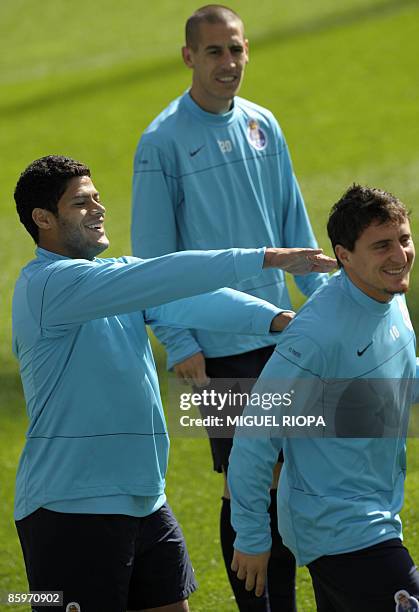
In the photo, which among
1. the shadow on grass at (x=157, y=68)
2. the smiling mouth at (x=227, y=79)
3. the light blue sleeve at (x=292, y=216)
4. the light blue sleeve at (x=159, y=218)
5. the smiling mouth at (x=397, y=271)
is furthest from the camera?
the shadow on grass at (x=157, y=68)

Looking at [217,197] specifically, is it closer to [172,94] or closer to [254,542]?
[254,542]

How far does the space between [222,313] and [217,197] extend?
125 centimetres

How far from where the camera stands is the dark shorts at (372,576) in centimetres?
399

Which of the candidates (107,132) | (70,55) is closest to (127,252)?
(107,132)

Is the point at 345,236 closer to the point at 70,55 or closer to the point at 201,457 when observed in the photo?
the point at 201,457

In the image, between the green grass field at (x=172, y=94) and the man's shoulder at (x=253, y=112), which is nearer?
the man's shoulder at (x=253, y=112)

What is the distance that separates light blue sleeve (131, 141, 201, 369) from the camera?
5527mm

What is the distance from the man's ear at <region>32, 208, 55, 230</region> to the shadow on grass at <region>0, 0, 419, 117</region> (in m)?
15.8

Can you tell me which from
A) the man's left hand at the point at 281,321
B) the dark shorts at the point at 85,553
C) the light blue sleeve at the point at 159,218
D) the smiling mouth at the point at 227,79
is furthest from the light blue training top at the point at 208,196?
the dark shorts at the point at 85,553

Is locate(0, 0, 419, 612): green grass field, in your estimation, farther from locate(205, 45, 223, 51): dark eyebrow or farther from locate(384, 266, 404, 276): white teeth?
locate(384, 266, 404, 276): white teeth

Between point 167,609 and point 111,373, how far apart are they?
87cm

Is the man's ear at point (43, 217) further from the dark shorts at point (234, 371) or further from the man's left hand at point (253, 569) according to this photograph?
the dark shorts at point (234, 371)

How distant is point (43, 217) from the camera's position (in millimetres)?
4375

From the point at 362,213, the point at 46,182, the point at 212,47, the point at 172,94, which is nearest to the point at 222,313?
the point at 362,213
